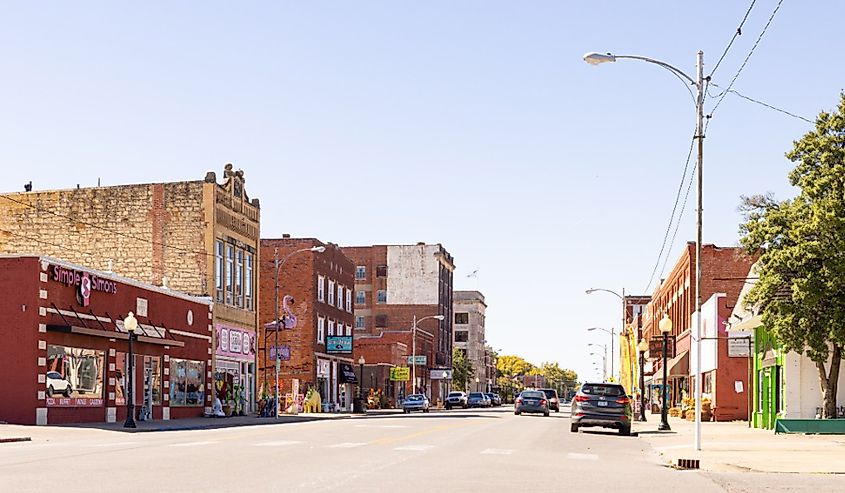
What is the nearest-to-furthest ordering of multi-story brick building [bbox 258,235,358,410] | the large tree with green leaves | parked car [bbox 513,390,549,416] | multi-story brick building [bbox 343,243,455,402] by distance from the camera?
the large tree with green leaves < parked car [bbox 513,390,549,416] < multi-story brick building [bbox 258,235,358,410] < multi-story brick building [bbox 343,243,455,402]

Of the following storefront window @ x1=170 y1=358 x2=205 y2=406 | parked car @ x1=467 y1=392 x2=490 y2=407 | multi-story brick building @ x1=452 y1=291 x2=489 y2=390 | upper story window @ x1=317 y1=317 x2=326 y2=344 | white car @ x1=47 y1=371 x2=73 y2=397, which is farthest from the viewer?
multi-story brick building @ x1=452 y1=291 x2=489 y2=390

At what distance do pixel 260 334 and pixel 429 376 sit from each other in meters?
53.2

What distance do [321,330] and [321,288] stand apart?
2.97m

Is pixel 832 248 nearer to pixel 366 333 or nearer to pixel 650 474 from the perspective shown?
pixel 650 474

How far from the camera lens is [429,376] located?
420 ft

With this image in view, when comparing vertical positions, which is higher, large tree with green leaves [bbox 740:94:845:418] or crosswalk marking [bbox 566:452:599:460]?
large tree with green leaves [bbox 740:94:845:418]

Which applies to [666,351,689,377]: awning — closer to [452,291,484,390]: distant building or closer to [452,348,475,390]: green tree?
[452,348,475,390]: green tree

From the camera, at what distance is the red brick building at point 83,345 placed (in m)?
38.8

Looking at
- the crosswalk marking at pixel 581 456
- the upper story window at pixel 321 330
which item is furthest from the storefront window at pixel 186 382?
the crosswalk marking at pixel 581 456

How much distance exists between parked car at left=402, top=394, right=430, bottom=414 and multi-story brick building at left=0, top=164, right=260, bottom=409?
22.0m

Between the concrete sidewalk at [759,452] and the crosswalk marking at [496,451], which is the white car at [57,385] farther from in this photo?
the concrete sidewalk at [759,452]

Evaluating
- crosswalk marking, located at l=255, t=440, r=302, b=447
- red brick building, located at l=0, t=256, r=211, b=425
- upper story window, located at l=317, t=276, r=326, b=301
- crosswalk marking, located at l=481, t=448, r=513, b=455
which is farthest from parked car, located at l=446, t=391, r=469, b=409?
crosswalk marking, located at l=481, t=448, r=513, b=455

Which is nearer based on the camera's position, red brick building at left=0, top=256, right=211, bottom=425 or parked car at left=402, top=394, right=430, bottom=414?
red brick building at left=0, top=256, right=211, bottom=425

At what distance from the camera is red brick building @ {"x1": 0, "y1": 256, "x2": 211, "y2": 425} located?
38750mm
